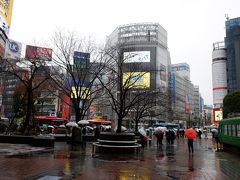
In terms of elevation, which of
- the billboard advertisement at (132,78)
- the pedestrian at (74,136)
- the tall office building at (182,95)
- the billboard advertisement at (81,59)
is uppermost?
the tall office building at (182,95)

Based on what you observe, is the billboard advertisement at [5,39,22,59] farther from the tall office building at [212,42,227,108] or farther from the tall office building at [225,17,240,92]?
the tall office building at [212,42,227,108]

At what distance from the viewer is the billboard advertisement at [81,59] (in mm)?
26600

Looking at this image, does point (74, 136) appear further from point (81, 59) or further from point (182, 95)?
point (182, 95)

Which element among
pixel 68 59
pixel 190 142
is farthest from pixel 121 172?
pixel 68 59

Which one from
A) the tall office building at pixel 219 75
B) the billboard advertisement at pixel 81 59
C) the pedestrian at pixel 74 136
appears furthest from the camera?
the tall office building at pixel 219 75

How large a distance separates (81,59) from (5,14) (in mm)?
48612

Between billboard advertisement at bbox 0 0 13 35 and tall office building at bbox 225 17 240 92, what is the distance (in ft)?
240

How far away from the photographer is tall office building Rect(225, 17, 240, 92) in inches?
4104

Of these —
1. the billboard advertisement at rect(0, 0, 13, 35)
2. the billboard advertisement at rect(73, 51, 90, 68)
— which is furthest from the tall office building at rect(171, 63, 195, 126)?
the billboard advertisement at rect(73, 51, 90, 68)

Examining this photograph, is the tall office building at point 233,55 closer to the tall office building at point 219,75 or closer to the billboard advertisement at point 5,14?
the tall office building at point 219,75

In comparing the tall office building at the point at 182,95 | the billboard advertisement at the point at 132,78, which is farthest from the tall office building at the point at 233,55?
the billboard advertisement at the point at 132,78

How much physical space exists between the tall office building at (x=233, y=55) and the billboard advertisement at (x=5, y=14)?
73.2 m

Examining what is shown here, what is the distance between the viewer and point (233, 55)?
10650cm

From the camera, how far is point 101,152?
18.3 meters
